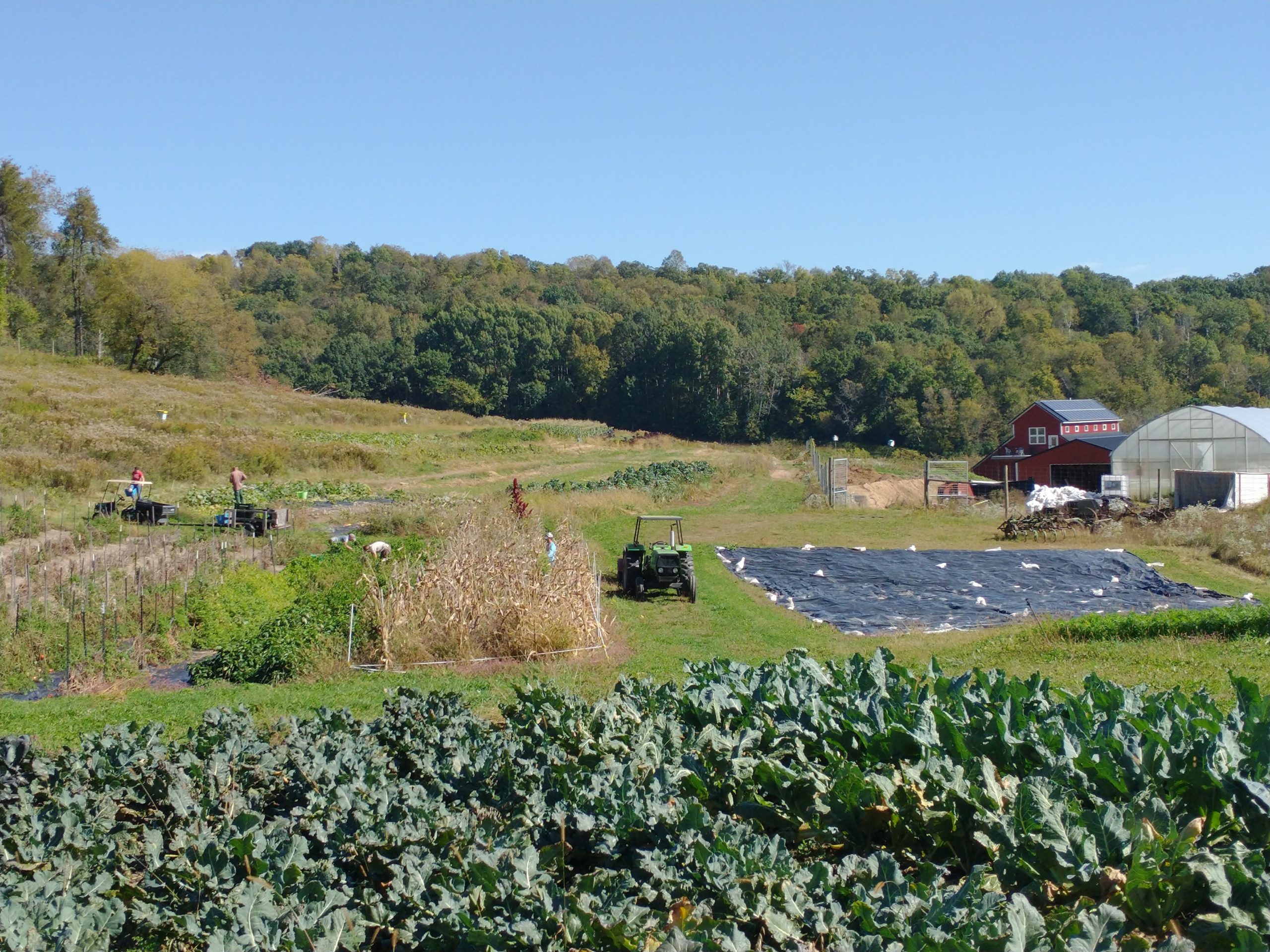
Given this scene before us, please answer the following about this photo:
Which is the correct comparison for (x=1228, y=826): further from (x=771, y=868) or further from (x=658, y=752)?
(x=658, y=752)

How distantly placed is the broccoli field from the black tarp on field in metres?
10.1

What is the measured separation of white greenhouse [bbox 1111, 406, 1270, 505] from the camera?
35469 mm

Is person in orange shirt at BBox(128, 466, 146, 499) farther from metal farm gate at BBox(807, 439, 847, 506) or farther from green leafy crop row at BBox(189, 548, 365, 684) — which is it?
metal farm gate at BBox(807, 439, 847, 506)

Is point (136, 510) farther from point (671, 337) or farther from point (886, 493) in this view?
point (671, 337)

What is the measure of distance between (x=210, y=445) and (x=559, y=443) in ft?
79.6

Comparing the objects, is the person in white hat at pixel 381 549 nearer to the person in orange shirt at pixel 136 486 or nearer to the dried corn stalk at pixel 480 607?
the dried corn stalk at pixel 480 607

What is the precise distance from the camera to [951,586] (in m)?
20.9

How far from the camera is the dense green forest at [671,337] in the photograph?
68.1m

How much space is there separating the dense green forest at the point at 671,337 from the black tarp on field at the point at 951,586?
157ft

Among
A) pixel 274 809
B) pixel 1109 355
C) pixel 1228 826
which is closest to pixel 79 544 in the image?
pixel 274 809

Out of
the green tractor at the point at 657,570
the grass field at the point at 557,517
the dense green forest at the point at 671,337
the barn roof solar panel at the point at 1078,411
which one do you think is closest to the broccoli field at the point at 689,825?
the grass field at the point at 557,517

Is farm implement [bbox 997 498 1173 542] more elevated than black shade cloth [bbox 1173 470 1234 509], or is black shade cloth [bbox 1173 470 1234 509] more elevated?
black shade cloth [bbox 1173 470 1234 509]

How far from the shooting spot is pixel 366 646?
43.0ft

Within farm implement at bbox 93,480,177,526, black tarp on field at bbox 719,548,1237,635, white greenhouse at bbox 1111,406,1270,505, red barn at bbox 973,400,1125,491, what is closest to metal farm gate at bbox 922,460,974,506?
red barn at bbox 973,400,1125,491
